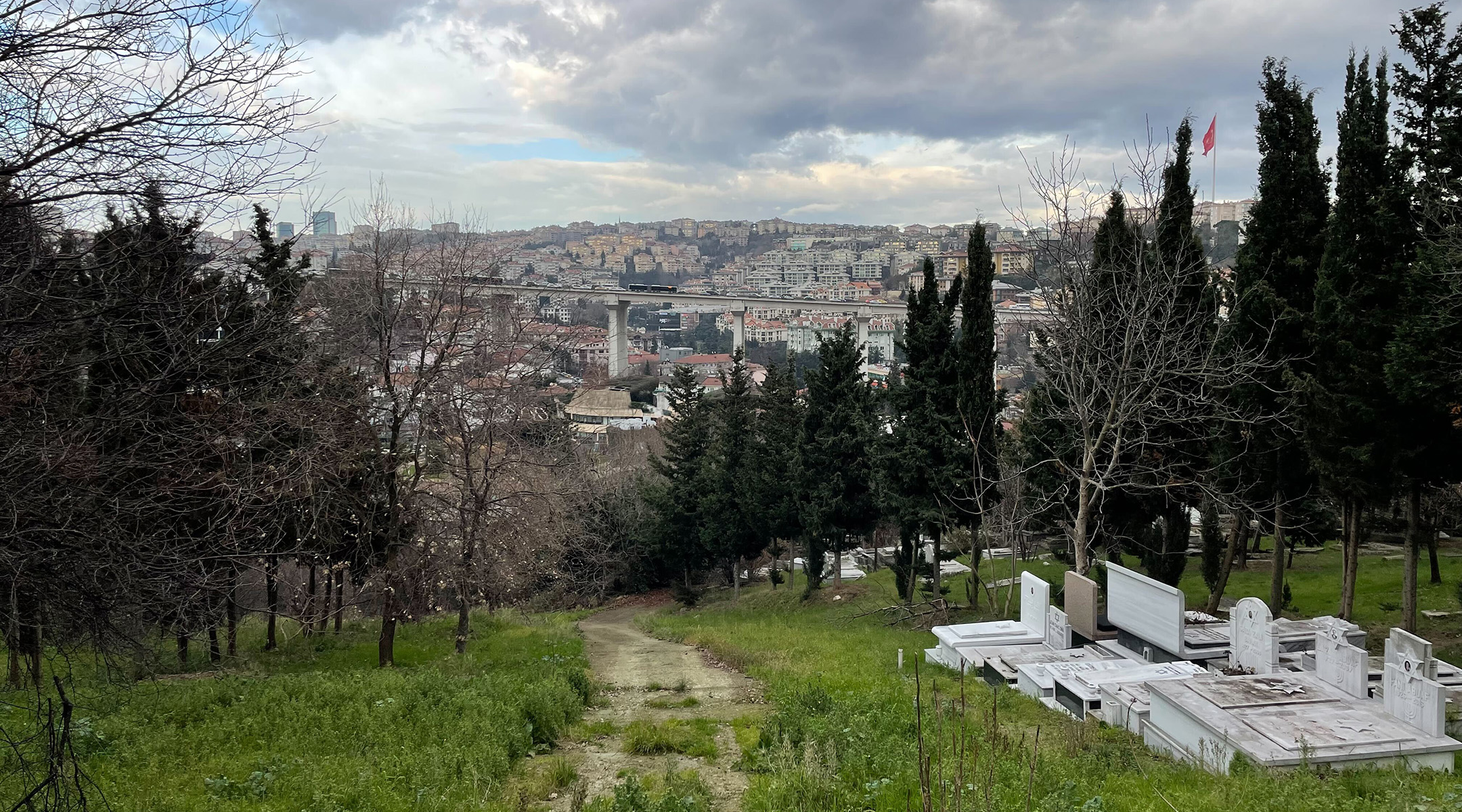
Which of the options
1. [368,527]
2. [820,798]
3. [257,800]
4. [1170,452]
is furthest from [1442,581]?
[257,800]

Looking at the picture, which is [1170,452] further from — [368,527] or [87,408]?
[87,408]

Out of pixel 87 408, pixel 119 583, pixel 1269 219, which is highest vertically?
pixel 1269 219

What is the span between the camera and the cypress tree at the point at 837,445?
2400 centimetres

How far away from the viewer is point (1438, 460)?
1220 cm

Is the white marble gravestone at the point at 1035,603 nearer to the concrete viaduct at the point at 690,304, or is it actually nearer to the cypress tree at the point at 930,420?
the cypress tree at the point at 930,420

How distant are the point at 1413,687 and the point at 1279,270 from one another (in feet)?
28.6

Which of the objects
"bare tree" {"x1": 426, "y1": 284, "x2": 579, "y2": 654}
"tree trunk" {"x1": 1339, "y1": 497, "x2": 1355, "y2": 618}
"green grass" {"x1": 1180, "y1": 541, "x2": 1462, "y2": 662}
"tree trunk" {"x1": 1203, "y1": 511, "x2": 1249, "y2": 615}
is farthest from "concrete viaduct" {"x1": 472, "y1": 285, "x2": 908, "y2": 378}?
"tree trunk" {"x1": 1339, "y1": 497, "x2": 1355, "y2": 618}

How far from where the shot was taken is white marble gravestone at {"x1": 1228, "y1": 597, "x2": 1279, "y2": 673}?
10.7 m

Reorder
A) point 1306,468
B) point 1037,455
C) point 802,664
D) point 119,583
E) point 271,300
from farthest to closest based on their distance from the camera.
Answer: point 1037,455 → point 1306,468 → point 802,664 → point 271,300 → point 119,583

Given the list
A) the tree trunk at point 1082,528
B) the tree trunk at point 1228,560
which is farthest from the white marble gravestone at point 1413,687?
the tree trunk at point 1228,560

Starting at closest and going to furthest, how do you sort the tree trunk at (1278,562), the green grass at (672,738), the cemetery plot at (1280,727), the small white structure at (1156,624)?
the cemetery plot at (1280,727)
the green grass at (672,738)
the small white structure at (1156,624)
the tree trunk at (1278,562)

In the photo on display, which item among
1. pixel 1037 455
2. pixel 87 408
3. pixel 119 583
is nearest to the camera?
pixel 119 583

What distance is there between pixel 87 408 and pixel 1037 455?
1603cm

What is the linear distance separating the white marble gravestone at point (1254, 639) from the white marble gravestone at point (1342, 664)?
25.9 inches
